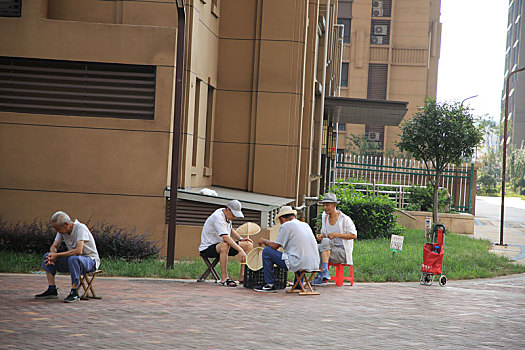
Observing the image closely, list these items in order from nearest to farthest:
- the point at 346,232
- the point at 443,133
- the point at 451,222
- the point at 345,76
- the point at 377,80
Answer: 1. the point at 346,232
2. the point at 443,133
3. the point at 451,222
4. the point at 345,76
5. the point at 377,80

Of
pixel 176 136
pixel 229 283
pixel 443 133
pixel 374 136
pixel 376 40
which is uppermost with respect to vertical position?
pixel 376 40

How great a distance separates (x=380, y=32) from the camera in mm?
60438

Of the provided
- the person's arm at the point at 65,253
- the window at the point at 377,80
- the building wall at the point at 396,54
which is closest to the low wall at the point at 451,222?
the person's arm at the point at 65,253

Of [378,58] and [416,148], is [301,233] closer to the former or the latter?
[416,148]

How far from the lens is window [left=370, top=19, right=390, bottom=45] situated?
60375mm

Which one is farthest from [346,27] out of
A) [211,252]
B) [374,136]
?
[211,252]

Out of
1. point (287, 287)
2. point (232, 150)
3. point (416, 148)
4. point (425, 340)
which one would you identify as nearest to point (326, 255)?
point (287, 287)

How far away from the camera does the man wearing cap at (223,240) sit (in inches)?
455

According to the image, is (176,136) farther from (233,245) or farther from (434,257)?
(434,257)

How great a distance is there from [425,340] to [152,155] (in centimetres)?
903

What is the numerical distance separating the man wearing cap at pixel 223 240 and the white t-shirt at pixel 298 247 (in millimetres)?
794

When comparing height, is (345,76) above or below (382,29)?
below

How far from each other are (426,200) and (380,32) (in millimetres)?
35194

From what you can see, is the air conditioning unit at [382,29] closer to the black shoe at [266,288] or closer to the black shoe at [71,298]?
the black shoe at [266,288]
